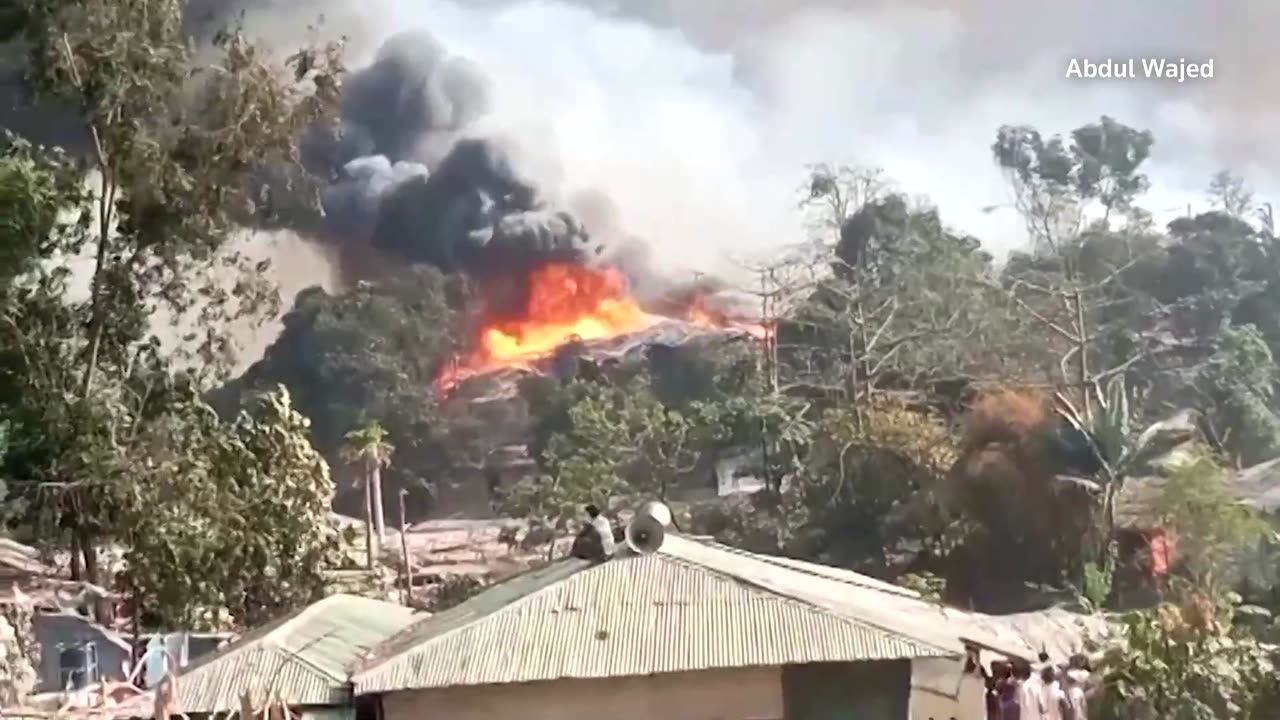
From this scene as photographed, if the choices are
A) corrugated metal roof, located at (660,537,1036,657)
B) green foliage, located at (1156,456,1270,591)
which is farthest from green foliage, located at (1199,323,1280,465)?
corrugated metal roof, located at (660,537,1036,657)

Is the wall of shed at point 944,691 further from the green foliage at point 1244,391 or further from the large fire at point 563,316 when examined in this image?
the large fire at point 563,316

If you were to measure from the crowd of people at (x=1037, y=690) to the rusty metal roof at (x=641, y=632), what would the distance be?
1.29 feet

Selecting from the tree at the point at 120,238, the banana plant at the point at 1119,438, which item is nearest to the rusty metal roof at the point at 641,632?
the banana plant at the point at 1119,438

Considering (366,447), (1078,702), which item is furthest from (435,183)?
(1078,702)

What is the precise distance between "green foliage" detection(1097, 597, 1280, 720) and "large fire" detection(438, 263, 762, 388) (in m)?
1.42

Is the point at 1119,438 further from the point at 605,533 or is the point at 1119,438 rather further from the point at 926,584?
the point at 605,533

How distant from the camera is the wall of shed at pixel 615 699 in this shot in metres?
4.02

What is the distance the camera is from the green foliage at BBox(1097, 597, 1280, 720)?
445 centimetres

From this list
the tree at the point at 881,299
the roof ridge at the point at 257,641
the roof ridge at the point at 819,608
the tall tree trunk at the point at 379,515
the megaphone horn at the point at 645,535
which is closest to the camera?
the roof ridge at the point at 819,608

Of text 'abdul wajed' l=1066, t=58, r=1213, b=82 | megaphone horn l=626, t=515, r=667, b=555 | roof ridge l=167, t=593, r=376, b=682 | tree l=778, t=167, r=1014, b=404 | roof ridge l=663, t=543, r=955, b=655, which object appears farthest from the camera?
text 'abdul wajed' l=1066, t=58, r=1213, b=82

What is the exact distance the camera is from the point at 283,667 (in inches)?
159

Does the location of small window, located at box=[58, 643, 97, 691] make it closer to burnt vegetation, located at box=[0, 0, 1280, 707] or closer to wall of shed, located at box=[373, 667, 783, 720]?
burnt vegetation, located at box=[0, 0, 1280, 707]

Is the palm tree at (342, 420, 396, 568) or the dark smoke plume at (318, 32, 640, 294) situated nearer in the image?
the palm tree at (342, 420, 396, 568)

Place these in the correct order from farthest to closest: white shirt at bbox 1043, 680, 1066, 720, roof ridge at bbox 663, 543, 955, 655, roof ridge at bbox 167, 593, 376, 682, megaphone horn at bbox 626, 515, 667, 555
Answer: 1. white shirt at bbox 1043, 680, 1066, 720
2. megaphone horn at bbox 626, 515, 667, 555
3. roof ridge at bbox 167, 593, 376, 682
4. roof ridge at bbox 663, 543, 955, 655
